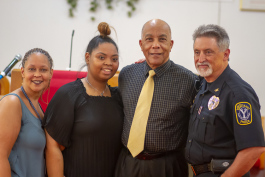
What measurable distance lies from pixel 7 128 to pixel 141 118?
781mm

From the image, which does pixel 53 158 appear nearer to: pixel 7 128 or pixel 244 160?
pixel 7 128

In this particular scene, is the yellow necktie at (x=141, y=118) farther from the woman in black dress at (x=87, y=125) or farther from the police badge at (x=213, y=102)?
the police badge at (x=213, y=102)

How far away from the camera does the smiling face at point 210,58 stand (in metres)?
1.67

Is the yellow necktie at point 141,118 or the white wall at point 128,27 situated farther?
the white wall at point 128,27

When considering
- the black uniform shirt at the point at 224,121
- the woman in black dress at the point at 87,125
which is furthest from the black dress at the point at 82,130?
the black uniform shirt at the point at 224,121

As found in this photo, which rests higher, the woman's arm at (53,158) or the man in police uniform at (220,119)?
the man in police uniform at (220,119)

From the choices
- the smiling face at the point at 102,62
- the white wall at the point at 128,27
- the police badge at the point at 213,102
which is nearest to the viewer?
the police badge at the point at 213,102

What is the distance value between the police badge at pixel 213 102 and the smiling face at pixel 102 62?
654 mm

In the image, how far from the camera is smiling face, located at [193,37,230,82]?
5.48 ft

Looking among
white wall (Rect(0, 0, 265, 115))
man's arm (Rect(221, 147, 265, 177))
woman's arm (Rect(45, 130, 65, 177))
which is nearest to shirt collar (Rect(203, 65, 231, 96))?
man's arm (Rect(221, 147, 265, 177))

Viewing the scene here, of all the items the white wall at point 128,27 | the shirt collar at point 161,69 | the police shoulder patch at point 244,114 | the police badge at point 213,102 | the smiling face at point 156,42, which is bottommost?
the police shoulder patch at point 244,114

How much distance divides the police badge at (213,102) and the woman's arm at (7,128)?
1060mm

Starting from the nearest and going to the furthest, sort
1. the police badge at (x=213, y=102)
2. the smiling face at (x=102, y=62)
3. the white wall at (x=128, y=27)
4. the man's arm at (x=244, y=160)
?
the man's arm at (x=244, y=160)
the police badge at (x=213, y=102)
the smiling face at (x=102, y=62)
the white wall at (x=128, y=27)

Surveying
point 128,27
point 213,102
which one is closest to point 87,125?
point 213,102
